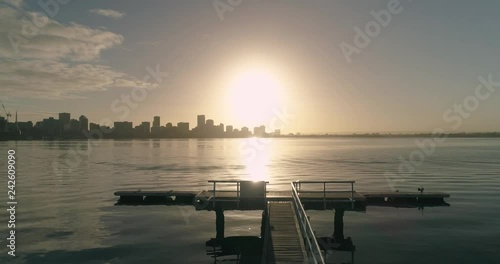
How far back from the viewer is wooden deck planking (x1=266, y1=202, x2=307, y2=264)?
1733 cm

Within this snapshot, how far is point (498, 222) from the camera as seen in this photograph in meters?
31.7

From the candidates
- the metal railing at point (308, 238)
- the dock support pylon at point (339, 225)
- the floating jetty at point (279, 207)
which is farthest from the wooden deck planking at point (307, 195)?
the metal railing at point (308, 238)

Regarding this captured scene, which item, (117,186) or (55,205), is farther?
(117,186)

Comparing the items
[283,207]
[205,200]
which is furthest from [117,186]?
[283,207]

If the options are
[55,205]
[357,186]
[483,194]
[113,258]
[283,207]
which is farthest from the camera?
[357,186]

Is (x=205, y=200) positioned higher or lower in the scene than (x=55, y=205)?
higher

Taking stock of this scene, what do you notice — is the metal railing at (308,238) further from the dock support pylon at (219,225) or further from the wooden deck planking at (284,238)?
the dock support pylon at (219,225)

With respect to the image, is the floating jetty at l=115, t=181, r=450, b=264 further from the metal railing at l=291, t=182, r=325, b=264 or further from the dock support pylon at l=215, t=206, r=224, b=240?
the metal railing at l=291, t=182, r=325, b=264

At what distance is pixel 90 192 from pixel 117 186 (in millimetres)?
5624

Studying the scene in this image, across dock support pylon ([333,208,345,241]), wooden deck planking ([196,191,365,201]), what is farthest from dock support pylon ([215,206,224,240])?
dock support pylon ([333,208,345,241])

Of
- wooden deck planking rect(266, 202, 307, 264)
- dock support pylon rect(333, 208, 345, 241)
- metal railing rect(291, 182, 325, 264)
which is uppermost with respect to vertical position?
metal railing rect(291, 182, 325, 264)

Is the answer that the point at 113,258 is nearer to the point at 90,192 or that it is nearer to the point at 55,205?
the point at 55,205

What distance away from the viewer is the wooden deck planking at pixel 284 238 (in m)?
17.3

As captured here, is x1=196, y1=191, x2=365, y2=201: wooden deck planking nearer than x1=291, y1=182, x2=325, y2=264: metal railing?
No
